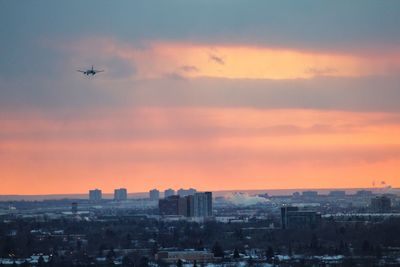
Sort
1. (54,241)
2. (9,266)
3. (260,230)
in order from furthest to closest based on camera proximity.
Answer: (260,230), (54,241), (9,266)

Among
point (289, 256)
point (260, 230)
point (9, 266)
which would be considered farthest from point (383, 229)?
point (9, 266)

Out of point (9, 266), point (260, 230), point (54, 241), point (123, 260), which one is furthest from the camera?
point (260, 230)

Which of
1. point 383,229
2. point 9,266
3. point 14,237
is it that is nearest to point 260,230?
point 383,229

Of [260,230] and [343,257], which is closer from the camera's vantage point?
[343,257]

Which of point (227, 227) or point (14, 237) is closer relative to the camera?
point (14, 237)

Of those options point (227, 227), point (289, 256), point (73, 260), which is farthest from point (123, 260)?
point (227, 227)

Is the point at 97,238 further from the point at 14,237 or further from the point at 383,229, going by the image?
the point at 383,229

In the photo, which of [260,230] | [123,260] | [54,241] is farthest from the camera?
[260,230]

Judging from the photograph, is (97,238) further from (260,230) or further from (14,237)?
(260,230)
